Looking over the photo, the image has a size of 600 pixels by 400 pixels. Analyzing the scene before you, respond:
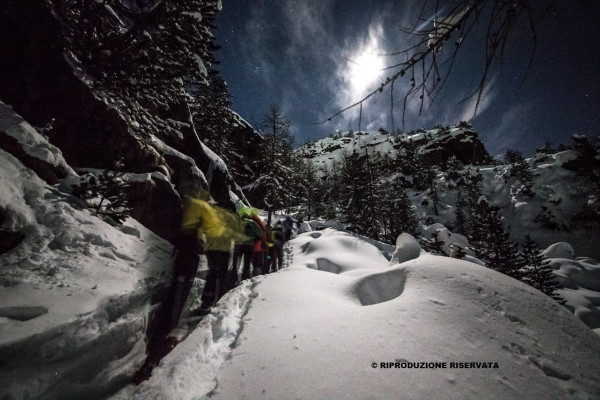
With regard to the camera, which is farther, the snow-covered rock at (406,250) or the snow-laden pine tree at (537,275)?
the snow-laden pine tree at (537,275)

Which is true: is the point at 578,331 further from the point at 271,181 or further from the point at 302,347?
the point at 271,181

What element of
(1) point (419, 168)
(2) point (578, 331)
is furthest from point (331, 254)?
(1) point (419, 168)

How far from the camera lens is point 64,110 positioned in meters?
5.71

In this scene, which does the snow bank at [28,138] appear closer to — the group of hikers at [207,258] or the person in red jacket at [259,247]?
the group of hikers at [207,258]

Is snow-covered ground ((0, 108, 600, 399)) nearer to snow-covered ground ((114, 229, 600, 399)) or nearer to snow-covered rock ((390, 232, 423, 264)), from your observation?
snow-covered ground ((114, 229, 600, 399))

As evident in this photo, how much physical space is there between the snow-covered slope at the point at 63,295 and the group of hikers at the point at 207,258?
40 centimetres

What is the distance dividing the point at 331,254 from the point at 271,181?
946 cm

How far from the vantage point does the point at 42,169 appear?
13.2ft

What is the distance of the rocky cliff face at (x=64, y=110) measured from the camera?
524 centimetres

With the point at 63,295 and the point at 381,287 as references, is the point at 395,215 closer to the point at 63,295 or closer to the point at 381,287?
the point at 381,287

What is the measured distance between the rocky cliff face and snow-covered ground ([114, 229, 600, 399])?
388 cm

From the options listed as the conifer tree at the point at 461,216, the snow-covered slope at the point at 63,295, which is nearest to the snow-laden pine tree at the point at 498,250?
the snow-covered slope at the point at 63,295

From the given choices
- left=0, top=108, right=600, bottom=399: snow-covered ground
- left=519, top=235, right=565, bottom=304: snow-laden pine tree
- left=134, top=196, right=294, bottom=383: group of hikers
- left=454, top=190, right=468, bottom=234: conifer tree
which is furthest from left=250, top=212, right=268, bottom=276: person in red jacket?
left=454, top=190, right=468, bottom=234: conifer tree

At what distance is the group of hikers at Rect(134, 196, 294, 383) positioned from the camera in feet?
11.9
